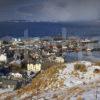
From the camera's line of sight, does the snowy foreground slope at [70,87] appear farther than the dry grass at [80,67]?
No

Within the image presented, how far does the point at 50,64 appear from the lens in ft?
166

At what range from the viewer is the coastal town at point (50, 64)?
7.44 m

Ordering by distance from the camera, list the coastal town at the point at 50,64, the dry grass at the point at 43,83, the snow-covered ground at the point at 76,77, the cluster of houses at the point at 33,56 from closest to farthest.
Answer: the dry grass at the point at 43,83 → the snow-covered ground at the point at 76,77 → the coastal town at the point at 50,64 → the cluster of houses at the point at 33,56

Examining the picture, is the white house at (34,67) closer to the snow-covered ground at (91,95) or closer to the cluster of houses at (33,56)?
the cluster of houses at (33,56)

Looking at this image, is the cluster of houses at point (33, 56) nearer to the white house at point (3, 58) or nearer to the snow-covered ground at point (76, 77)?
the white house at point (3, 58)

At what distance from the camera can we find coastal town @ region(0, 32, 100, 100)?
744 centimetres

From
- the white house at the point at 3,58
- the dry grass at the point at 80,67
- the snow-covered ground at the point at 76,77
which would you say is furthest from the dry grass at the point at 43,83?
the white house at the point at 3,58

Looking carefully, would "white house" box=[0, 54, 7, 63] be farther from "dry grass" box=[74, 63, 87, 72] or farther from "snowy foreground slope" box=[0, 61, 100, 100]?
"snowy foreground slope" box=[0, 61, 100, 100]

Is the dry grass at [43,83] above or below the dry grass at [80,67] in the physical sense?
below

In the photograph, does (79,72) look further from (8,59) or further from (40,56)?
(8,59)

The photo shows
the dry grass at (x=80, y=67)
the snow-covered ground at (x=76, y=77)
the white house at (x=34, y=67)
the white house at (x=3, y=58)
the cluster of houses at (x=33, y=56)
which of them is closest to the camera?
the snow-covered ground at (x=76, y=77)

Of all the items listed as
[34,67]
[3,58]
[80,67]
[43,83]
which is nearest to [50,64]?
[34,67]

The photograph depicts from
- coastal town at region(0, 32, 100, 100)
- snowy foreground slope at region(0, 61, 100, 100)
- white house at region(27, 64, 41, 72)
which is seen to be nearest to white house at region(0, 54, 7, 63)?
coastal town at region(0, 32, 100, 100)

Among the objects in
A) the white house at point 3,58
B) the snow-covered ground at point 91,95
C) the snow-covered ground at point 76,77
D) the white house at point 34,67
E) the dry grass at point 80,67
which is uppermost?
the dry grass at point 80,67
